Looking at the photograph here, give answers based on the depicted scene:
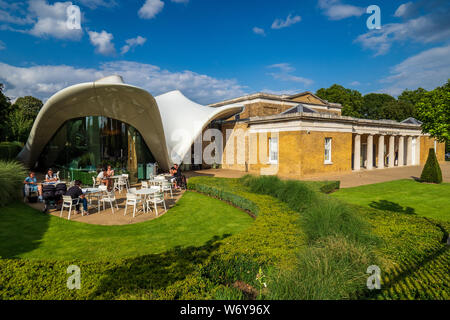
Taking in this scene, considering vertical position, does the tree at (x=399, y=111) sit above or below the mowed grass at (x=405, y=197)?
above

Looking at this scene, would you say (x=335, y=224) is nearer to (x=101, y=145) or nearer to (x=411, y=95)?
(x=101, y=145)

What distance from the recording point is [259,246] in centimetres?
490

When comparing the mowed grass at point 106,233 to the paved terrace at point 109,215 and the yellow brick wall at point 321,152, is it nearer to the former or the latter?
the paved terrace at point 109,215

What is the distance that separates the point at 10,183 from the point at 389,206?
14504 mm

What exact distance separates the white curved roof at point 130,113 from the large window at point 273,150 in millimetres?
4020

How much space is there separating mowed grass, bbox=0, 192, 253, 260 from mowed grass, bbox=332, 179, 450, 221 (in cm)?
549

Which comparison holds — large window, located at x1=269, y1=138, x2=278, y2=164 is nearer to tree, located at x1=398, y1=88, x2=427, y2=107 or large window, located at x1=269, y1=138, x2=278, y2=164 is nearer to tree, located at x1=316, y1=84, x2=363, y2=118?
tree, located at x1=316, y1=84, x2=363, y2=118

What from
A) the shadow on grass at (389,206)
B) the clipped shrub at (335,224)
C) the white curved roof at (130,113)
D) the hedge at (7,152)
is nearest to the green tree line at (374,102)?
the shadow on grass at (389,206)

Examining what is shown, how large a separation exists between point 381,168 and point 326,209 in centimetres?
2289

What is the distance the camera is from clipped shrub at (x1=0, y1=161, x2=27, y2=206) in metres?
9.59

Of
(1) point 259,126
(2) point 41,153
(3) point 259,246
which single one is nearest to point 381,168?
(1) point 259,126

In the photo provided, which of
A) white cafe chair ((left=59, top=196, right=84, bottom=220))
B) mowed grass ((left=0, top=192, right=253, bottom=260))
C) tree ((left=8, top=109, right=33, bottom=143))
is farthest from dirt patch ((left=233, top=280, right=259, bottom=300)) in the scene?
tree ((left=8, top=109, right=33, bottom=143))

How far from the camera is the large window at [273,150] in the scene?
19.6m
